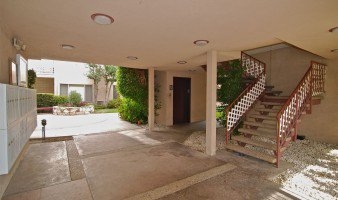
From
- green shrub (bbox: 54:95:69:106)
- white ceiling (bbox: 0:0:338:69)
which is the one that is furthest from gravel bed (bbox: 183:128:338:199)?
green shrub (bbox: 54:95:69:106)

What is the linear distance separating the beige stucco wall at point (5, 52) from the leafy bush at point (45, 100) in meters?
12.1

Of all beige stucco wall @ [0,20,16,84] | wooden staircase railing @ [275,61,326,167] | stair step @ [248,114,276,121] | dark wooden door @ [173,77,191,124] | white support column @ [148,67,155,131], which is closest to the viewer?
beige stucco wall @ [0,20,16,84]

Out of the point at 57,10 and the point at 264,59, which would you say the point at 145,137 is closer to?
the point at 57,10

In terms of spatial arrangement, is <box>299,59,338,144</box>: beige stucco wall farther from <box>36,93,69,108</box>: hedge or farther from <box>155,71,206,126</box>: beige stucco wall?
<box>36,93,69,108</box>: hedge

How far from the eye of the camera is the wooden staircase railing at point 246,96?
15.8 ft

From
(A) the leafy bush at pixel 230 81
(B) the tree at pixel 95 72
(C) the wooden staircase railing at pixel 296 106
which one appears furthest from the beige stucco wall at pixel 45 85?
(C) the wooden staircase railing at pixel 296 106

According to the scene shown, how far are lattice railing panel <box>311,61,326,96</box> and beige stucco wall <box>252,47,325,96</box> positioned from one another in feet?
1.49

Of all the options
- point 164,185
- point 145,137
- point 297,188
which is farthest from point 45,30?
point 297,188

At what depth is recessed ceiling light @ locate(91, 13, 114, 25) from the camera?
2506mm

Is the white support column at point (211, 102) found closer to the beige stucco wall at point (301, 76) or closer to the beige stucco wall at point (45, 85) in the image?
the beige stucco wall at point (301, 76)

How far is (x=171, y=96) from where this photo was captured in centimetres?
856

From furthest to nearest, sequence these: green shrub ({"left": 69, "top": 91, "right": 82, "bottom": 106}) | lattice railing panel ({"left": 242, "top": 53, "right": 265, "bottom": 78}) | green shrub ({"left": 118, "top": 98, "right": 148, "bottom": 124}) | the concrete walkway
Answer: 1. green shrub ({"left": 69, "top": 91, "right": 82, "bottom": 106})
2. green shrub ({"left": 118, "top": 98, "right": 148, "bottom": 124})
3. the concrete walkway
4. lattice railing panel ({"left": 242, "top": 53, "right": 265, "bottom": 78})

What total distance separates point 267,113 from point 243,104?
699 millimetres

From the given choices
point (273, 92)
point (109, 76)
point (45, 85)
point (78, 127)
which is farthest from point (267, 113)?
point (45, 85)
